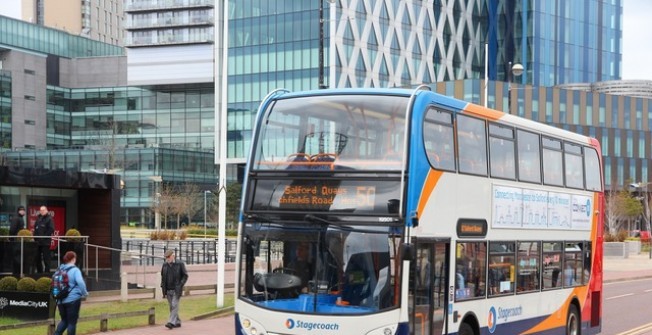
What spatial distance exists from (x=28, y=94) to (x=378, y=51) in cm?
5213

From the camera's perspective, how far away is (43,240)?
82.2 feet

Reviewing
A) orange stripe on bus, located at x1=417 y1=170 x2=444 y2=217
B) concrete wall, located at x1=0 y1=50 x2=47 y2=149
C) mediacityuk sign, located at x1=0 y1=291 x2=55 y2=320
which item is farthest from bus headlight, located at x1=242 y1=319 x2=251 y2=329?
concrete wall, located at x1=0 y1=50 x2=47 y2=149

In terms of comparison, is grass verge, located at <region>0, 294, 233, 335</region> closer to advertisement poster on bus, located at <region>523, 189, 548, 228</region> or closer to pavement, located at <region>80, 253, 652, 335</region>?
pavement, located at <region>80, 253, 652, 335</region>

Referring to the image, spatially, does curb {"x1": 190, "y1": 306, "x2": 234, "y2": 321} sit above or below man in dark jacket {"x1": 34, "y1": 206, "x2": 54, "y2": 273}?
below

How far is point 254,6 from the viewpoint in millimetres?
88938

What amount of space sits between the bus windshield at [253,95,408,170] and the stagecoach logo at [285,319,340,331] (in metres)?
2.01

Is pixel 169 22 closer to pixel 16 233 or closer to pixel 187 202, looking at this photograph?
pixel 187 202

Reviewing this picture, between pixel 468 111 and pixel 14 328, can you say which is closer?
pixel 468 111

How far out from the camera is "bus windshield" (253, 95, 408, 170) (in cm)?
1138

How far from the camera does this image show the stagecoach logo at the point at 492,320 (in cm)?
1347

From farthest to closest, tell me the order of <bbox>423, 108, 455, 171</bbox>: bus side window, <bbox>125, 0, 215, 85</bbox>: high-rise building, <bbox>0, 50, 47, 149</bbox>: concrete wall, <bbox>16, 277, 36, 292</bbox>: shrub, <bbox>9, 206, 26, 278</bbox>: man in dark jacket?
<bbox>0, 50, 47, 149</bbox>: concrete wall, <bbox>125, 0, 215, 85</bbox>: high-rise building, <bbox>9, 206, 26, 278</bbox>: man in dark jacket, <bbox>16, 277, 36, 292</bbox>: shrub, <bbox>423, 108, 455, 171</bbox>: bus side window

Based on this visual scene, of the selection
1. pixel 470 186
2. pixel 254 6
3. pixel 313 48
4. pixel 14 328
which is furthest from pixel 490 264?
pixel 254 6

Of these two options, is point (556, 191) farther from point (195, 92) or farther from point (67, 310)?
point (195, 92)

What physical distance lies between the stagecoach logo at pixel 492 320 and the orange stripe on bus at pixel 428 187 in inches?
115
